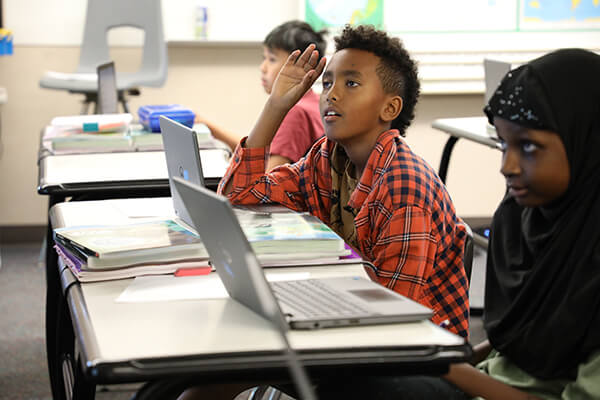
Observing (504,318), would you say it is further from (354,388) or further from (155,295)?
(155,295)

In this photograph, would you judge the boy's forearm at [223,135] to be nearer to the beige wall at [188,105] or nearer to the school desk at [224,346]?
the beige wall at [188,105]

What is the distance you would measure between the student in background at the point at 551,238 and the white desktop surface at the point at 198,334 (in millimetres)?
173

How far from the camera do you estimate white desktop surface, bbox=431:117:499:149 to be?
115 inches

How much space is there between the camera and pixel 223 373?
98cm

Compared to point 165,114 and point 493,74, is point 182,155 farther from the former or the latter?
point 493,74

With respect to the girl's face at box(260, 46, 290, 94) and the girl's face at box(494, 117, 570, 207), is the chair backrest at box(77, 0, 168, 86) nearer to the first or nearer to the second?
the girl's face at box(260, 46, 290, 94)

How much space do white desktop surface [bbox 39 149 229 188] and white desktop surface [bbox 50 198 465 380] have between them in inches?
36.1

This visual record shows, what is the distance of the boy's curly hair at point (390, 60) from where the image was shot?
175 centimetres

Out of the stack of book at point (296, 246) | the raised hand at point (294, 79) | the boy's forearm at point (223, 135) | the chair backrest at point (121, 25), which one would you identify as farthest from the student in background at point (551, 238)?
the chair backrest at point (121, 25)

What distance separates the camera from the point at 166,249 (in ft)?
Result: 4.51

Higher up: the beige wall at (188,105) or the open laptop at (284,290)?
the open laptop at (284,290)

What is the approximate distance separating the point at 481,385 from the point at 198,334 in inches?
16.4

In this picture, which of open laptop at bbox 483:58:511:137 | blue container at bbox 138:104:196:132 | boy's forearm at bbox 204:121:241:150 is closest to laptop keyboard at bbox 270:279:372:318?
blue container at bbox 138:104:196:132

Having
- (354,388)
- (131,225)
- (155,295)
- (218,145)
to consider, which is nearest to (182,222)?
(131,225)
